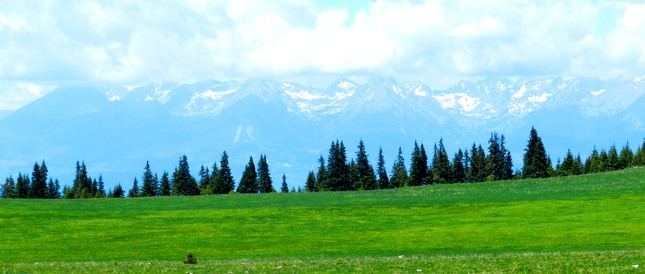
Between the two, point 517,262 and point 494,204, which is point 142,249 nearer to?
point 517,262


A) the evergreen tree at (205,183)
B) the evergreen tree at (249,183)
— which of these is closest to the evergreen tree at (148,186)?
the evergreen tree at (205,183)

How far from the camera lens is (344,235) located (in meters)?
63.2

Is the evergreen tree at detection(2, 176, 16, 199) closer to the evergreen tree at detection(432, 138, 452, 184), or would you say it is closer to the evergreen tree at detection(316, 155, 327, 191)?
the evergreen tree at detection(316, 155, 327, 191)

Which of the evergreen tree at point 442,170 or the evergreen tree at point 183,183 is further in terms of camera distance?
the evergreen tree at point 442,170

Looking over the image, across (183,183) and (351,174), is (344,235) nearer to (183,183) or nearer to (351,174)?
(183,183)

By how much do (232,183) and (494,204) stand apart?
3839 inches

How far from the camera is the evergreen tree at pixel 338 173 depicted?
7018 inches

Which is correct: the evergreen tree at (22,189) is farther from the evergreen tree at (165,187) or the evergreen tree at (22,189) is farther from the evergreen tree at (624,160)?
the evergreen tree at (624,160)

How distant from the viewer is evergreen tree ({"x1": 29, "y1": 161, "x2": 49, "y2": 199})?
17512 centimetres

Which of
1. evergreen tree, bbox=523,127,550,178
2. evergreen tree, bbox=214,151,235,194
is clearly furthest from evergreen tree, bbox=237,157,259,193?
evergreen tree, bbox=523,127,550,178

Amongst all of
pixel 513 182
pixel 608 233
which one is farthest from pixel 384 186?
pixel 608 233

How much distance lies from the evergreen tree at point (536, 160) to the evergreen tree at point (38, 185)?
100743mm

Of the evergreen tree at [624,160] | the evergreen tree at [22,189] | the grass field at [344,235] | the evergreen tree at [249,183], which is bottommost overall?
the grass field at [344,235]

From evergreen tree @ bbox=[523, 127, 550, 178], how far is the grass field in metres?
72.7
